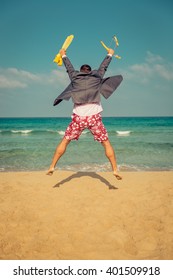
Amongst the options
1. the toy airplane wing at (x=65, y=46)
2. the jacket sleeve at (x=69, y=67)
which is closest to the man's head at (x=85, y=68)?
the jacket sleeve at (x=69, y=67)

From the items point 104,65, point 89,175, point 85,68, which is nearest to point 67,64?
point 85,68

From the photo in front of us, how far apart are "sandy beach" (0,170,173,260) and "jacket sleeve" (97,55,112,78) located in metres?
2.11

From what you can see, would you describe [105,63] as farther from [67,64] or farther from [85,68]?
[67,64]

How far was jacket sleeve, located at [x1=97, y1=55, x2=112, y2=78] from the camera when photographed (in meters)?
4.27

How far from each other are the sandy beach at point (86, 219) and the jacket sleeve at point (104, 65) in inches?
83.1

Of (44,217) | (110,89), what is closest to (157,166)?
(110,89)

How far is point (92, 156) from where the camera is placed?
34.9 feet

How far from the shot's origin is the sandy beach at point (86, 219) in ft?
9.15

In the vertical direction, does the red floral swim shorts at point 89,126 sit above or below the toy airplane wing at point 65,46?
below

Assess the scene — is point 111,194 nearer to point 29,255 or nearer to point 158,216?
point 158,216

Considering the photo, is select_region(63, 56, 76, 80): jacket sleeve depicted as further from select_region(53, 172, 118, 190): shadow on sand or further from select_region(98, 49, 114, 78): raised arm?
select_region(53, 172, 118, 190): shadow on sand

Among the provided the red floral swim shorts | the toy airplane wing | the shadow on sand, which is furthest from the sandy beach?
the toy airplane wing

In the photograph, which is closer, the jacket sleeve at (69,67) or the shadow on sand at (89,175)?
the jacket sleeve at (69,67)

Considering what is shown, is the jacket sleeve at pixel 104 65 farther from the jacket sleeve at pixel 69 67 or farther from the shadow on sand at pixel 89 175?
the shadow on sand at pixel 89 175
